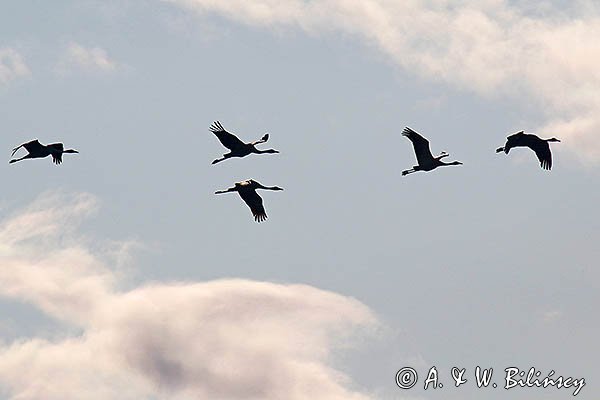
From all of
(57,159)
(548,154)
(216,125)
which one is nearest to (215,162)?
(216,125)

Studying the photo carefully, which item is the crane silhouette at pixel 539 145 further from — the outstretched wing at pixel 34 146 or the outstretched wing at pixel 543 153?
the outstretched wing at pixel 34 146

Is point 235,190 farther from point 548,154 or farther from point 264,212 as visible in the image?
point 548,154

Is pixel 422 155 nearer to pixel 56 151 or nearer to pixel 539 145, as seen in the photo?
pixel 539 145

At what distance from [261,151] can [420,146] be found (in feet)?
21.5

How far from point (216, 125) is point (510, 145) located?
11132 millimetres

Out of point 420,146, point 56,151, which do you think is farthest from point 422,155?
point 56,151

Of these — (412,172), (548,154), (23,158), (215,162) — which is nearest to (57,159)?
(23,158)

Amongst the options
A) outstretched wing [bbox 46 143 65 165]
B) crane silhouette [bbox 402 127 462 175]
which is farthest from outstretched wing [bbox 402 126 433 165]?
outstretched wing [bbox 46 143 65 165]

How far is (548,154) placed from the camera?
72.2 metres

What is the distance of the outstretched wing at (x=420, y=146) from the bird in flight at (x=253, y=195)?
5733 mm

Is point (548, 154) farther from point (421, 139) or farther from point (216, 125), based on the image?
point (216, 125)

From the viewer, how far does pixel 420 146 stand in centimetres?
7088

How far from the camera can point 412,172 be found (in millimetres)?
71875

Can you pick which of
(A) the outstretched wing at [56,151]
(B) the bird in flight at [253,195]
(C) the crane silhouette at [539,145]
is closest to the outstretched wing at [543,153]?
(C) the crane silhouette at [539,145]
